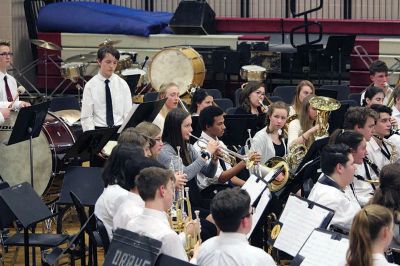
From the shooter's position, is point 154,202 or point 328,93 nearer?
point 154,202

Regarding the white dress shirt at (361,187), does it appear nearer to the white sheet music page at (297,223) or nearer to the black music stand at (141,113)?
the white sheet music page at (297,223)

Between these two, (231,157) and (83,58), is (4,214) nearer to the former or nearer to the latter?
(231,157)

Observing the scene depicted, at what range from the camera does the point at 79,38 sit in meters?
16.4

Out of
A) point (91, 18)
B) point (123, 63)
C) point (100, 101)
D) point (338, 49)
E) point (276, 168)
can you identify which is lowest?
point (276, 168)

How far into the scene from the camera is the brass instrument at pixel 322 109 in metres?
9.62

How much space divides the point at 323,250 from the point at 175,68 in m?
8.39

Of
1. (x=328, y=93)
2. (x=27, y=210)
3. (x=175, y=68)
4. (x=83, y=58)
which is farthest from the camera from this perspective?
(x=83, y=58)

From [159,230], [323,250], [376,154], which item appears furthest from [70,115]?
[323,250]

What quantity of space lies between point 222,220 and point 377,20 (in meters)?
11.0

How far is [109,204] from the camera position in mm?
7020

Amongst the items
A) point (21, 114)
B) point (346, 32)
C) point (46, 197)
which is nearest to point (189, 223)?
point (21, 114)

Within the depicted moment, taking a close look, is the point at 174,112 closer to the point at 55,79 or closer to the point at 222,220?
the point at 222,220

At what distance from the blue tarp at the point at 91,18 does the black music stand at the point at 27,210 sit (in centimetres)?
855

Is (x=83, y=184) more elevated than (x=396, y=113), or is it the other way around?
(x=396, y=113)
